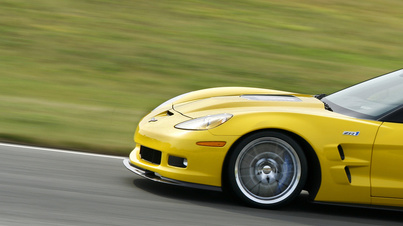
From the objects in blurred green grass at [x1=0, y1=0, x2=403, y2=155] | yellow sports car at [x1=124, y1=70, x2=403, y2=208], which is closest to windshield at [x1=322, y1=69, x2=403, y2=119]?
yellow sports car at [x1=124, y1=70, x2=403, y2=208]

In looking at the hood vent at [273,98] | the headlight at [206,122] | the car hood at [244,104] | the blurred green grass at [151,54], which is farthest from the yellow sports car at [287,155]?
the blurred green grass at [151,54]

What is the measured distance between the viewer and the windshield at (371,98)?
526cm

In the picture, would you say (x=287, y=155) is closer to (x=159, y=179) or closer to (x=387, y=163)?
(x=387, y=163)

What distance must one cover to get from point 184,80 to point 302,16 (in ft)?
15.4

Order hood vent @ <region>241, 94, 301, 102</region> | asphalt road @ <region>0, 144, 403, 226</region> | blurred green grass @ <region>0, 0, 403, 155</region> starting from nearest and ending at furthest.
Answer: asphalt road @ <region>0, 144, 403, 226</region>, hood vent @ <region>241, 94, 301, 102</region>, blurred green grass @ <region>0, 0, 403, 155</region>

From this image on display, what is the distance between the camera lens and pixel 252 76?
34.7 ft

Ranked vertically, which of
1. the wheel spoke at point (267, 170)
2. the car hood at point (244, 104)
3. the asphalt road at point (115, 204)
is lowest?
the asphalt road at point (115, 204)

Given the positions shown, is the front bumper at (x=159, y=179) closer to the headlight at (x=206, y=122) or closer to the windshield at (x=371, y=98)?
the headlight at (x=206, y=122)

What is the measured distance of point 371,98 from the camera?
566 centimetres

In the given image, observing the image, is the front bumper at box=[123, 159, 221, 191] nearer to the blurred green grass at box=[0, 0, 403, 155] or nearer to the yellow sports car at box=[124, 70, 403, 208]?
the yellow sports car at box=[124, 70, 403, 208]

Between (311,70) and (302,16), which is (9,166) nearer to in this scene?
(311,70)

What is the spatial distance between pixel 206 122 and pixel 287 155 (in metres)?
0.69

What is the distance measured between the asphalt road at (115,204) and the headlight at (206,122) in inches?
23.6

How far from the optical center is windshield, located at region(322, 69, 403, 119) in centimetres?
526
